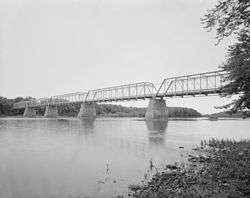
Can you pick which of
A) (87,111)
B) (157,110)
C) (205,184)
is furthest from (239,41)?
(87,111)

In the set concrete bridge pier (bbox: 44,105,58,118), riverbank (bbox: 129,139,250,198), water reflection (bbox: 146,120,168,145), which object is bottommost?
water reflection (bbox: 146,120,168,145)

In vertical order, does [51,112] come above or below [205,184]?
above

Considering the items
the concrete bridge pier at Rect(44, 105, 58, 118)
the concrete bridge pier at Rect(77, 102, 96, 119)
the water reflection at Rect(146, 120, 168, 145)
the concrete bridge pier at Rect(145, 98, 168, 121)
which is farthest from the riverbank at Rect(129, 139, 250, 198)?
the concrete bridge pier at Rect(44, 105, 58, 118)

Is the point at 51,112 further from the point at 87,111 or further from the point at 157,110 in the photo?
the point at 157,110

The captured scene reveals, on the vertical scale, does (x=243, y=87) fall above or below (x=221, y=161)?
above

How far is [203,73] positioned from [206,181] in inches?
3684

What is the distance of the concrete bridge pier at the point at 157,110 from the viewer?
110500mm

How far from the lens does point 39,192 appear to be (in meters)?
12.0

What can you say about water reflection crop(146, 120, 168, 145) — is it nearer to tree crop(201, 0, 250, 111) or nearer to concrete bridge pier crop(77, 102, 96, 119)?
tree crop(201, 0, 250, 111)

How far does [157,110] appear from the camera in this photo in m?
112

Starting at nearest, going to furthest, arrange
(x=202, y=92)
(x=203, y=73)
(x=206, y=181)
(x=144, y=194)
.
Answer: (x=144, y=194) < (x=206, y=181) < (x=202, y=92) < (x=203, y=73)

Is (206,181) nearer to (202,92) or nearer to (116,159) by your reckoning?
(116,159)

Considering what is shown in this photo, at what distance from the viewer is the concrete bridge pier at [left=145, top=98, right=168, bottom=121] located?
11050cm

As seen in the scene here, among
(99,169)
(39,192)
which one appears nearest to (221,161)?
(99,169)
